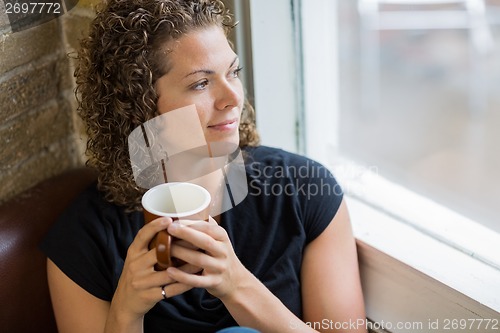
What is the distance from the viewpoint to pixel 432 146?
133 inches

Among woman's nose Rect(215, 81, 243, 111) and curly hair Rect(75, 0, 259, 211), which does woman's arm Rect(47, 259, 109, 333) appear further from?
woman's nose Rect(215, 81, 243, 111)

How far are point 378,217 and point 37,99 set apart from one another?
840 mm

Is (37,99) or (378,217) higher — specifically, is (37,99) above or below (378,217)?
above

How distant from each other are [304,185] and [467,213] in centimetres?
45

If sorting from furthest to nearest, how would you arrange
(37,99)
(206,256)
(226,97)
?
(37,99)
(226,97)
(206,256)

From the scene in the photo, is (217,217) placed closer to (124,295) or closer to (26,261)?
(124,295)

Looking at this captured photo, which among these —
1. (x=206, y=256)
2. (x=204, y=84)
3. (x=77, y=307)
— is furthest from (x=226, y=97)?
(x=77, y=307)

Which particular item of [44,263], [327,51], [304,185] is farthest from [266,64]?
[44,263]

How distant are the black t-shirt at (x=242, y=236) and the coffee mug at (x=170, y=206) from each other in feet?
0.87

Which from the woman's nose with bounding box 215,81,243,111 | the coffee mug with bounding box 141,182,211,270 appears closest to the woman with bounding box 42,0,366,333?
the woman's nose with bounding box 215,81,243,111

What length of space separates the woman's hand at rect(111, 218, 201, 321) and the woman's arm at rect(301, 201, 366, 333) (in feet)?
1.16

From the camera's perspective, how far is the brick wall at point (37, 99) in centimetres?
138

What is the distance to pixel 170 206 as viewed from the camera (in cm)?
104

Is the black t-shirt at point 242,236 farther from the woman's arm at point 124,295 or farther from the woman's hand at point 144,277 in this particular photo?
the woman's hand at point 144,277
